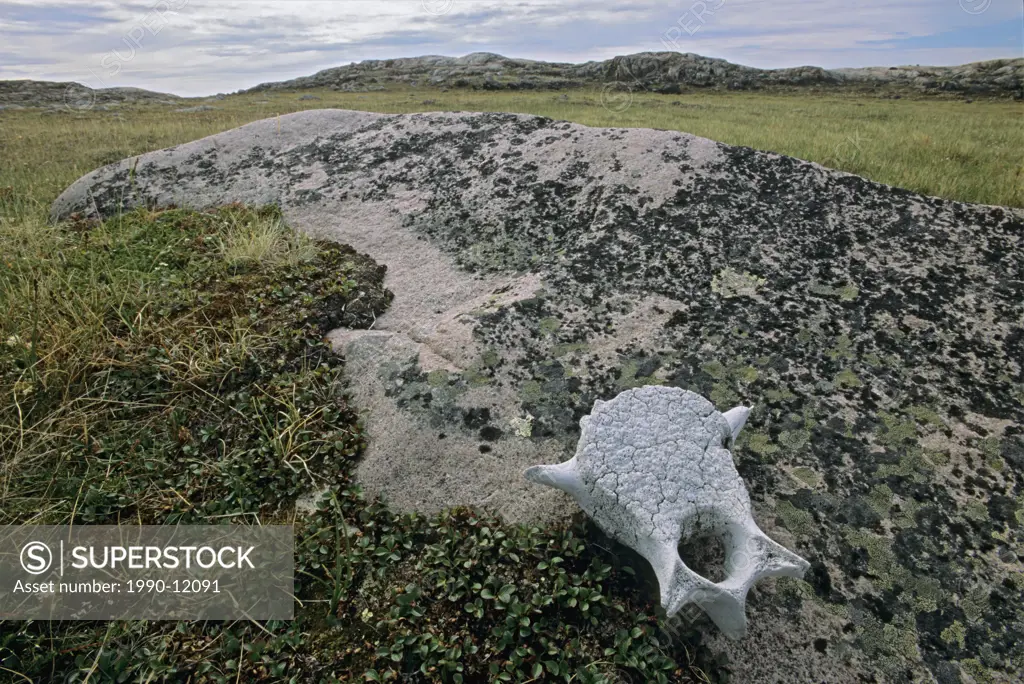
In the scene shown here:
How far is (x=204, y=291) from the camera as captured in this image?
17.7 feet

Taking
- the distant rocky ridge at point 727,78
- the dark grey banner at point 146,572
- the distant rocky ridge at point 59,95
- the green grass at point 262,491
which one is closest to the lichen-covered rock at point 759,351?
the green grass at point 262,491

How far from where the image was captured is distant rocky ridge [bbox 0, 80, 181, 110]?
44122mm

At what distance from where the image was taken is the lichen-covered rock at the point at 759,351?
9.33 ft

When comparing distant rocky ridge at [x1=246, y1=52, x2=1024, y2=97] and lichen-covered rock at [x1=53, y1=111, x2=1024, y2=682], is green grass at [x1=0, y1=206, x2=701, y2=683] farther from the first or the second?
distant rocky ridge at [x1=246, y1=52, x2=1024, y2=97]

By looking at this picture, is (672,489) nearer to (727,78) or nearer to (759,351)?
(759,351)

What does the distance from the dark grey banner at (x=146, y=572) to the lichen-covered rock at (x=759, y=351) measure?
76 centimetres

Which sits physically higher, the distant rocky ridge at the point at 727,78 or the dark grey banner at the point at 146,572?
the distant rocky ridge at the point at 727,78

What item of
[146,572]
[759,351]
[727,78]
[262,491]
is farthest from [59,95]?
[759,351]

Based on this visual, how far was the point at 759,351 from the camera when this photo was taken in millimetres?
4023

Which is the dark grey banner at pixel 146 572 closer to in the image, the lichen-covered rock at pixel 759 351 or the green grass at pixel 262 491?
the green grass at pixel 262 491

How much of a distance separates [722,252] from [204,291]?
A: 453 centimetres

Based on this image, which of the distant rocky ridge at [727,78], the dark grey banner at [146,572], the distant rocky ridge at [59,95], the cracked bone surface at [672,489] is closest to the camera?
the cracked bone surface at [672,489]

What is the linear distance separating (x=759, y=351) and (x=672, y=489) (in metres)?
1.60

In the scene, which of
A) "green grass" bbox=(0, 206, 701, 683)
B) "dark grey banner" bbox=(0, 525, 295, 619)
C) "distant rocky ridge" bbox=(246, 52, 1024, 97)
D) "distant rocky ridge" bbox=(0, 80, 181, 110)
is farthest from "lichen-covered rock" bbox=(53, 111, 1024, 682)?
"distant rocky ridge" bbox=(0, 80, 181, 110)
